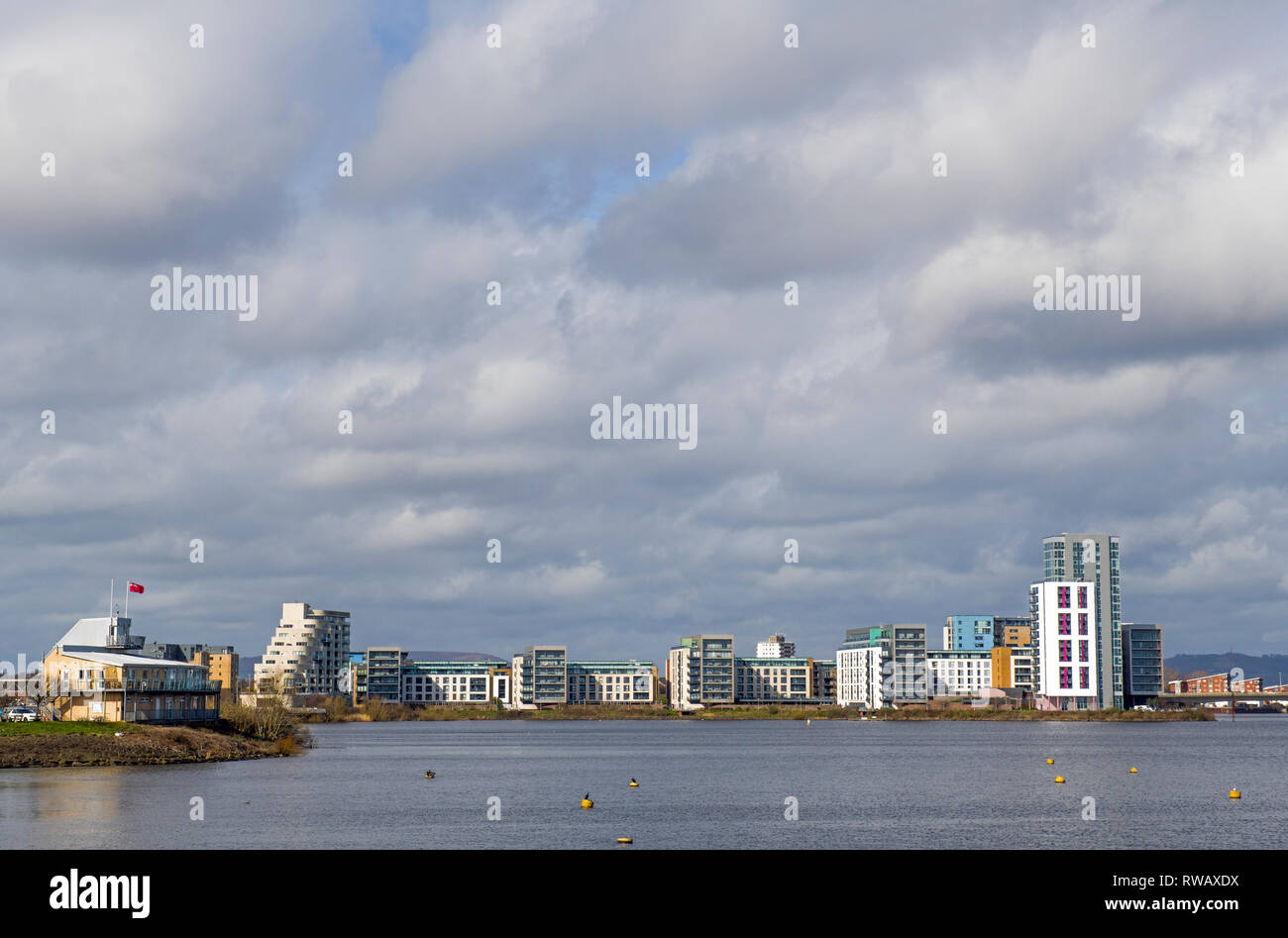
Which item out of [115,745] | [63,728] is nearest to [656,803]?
[115,745]

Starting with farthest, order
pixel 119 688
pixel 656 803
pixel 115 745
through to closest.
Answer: pixel 119 688 → pixel 115 745 → pixel 656 803

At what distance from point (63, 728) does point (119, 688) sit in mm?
9568

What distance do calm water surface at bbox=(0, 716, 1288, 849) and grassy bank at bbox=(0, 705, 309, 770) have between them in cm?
487

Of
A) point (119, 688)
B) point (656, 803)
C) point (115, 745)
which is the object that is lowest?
point (656, 803)

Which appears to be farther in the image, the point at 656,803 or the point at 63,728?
the point at 63,728

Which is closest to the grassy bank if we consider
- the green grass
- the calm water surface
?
the green grass

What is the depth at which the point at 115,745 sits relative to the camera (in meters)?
125

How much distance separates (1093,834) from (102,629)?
141281 mm

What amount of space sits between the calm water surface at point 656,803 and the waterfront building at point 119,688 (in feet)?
43.9

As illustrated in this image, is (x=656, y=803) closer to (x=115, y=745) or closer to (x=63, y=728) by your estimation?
(x=115, y=745)

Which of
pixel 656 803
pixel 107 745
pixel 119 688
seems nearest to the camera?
pixel 656 803

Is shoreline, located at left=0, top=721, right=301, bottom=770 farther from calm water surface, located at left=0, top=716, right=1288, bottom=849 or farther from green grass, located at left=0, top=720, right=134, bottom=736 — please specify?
calm water surface, located at left=0, top=716, right=1288, bottom=849
